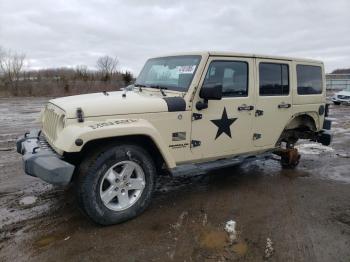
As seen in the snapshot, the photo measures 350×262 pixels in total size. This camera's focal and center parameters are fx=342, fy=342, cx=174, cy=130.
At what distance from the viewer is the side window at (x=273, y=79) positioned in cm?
534

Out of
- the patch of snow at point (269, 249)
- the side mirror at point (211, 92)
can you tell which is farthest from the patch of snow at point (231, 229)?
the side mirror at point (211, 92)

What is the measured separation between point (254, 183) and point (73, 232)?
310 centimetres

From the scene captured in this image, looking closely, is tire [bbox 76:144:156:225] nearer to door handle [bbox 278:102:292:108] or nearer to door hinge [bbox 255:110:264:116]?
door hinge [bbox 255:110:264:116]

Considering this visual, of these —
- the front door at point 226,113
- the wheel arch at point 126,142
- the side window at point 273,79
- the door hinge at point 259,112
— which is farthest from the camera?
the side window at point 273,79

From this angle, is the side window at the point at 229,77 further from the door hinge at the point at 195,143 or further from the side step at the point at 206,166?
the side step at the point at 206,166

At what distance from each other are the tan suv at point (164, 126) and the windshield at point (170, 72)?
0.02m

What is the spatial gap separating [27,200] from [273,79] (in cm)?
412

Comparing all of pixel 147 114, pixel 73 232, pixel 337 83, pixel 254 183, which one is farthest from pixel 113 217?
pixel 337 83

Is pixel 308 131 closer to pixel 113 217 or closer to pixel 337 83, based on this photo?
pixel 113 217

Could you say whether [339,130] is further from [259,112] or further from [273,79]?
[259,112]

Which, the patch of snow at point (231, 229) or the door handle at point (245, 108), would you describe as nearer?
the patch of snow at point (231, 229)

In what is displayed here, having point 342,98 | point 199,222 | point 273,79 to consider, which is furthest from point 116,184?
point 342,98

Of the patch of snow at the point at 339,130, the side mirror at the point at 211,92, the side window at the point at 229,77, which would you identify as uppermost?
the side window at the point at 229,77

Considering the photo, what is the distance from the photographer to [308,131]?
661 centimetres
